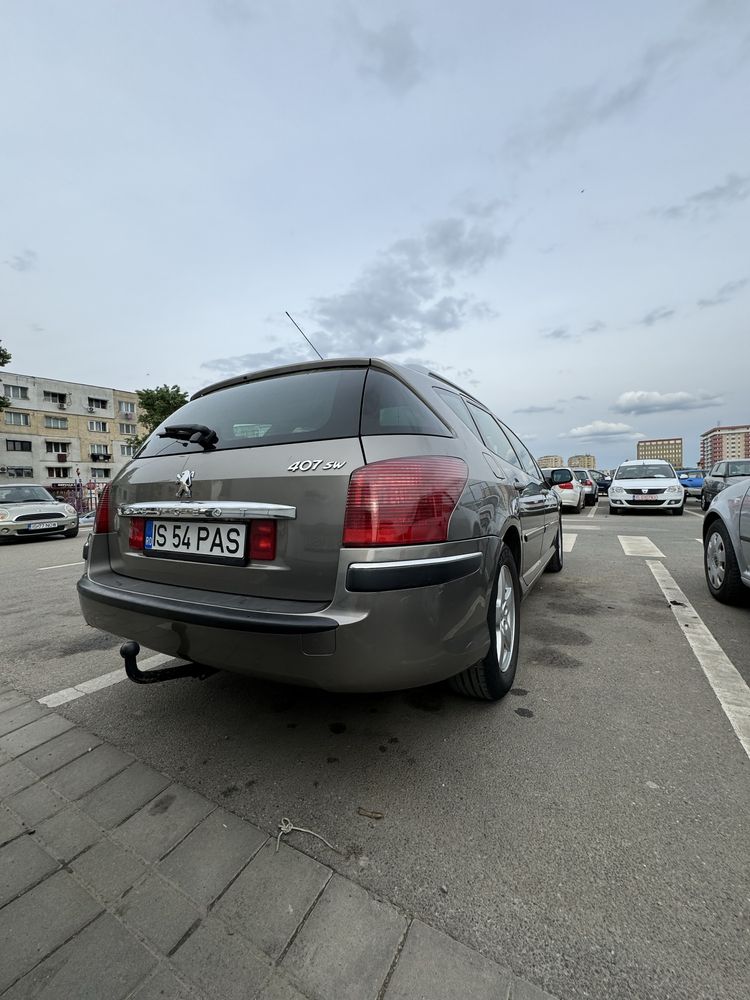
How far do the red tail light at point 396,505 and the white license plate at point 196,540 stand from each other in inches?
17.5

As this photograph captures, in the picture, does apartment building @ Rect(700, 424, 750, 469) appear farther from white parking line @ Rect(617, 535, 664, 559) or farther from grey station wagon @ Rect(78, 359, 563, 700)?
grey station wagon @ Rect(78, 359, 563, 700)

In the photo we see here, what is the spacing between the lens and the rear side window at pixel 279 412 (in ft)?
5.90

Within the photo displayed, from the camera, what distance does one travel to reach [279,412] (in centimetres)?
200

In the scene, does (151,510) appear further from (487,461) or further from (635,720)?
(635,720)

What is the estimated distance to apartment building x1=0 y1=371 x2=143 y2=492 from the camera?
44.3m

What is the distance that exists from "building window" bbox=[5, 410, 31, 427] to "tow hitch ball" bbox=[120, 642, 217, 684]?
53.3 m

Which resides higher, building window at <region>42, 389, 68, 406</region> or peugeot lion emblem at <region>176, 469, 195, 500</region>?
building window at <region>42, 389, 68, 406</region>

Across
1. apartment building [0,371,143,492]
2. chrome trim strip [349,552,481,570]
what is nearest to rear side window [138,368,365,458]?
chrome trim strip [349,552,481,570]

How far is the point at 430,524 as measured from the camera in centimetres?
162

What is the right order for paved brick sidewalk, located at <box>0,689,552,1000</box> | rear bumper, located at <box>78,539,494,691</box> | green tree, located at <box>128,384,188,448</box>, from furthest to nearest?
green tree, located at <box>128,384,188,448</box>, rear bumper, located at <box>78,539,494,691</box>, paved brick sidewalk, located at <box>0,689,552,1000</box>

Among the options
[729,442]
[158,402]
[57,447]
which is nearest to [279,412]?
[158,402]

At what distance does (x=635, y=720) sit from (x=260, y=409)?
2.17 meters

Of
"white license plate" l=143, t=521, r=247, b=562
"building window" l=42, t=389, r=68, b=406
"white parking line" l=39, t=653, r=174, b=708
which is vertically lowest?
"white parking line" l=39, t=653, r=174, b=708

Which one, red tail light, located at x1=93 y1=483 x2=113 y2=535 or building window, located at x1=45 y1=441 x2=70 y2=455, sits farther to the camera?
building window, located at x1=45 y1=441 x2=70 y2=455
